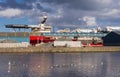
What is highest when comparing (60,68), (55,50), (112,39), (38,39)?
(38,39)

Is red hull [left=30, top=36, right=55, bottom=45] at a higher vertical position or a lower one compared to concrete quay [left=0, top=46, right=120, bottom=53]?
higher

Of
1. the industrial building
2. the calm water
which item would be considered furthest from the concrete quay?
the calm water

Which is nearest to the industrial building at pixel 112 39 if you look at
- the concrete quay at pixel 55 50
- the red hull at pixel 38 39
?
the red hull at pixel 38 39

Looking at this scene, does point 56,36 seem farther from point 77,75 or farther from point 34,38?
point 77,75

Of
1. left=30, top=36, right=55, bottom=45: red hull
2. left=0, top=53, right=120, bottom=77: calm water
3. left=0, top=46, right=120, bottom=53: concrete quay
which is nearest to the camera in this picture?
left=0, top=53, right=120, bottom=77: calm water

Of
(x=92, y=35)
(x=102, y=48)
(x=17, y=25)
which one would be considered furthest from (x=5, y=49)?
(x=92, y=35)

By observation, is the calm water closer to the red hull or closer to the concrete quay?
the concrete quay

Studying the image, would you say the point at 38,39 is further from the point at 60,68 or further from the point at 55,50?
the point at 60,68

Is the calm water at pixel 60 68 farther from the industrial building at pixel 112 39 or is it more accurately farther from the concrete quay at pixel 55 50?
the industrial building at pixel 112 39

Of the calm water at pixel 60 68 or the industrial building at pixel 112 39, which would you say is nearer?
the calm water at pixel 60 68

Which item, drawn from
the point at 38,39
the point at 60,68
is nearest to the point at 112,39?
the point at 38,39

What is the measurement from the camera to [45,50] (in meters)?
126

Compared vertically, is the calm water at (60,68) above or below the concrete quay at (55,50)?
above

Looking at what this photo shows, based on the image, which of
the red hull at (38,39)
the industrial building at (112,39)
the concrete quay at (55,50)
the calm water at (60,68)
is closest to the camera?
the calm water at (60,68)
